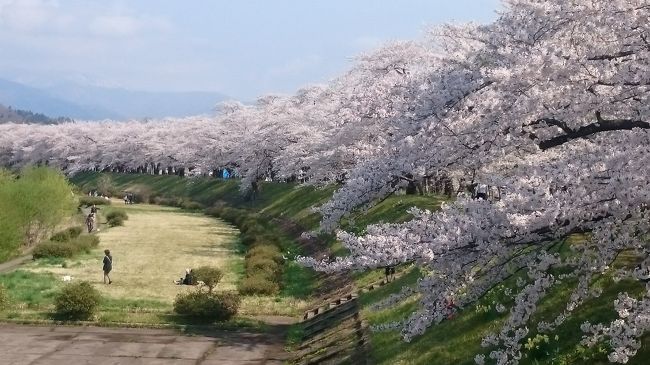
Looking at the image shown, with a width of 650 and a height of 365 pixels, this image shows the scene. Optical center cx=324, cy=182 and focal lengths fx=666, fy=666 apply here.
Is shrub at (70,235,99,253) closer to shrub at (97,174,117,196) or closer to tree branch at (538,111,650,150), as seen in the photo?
tree branch at (538,111,650,150)

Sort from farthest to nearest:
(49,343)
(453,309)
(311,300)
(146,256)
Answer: (146,256)
(311,300)
(49,343)
(453,309)

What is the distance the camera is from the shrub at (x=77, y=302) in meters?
28.1

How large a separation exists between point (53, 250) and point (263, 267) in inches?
600

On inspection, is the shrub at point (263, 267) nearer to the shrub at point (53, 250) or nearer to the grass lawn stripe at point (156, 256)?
the grass lawn stripe at point (156, 256)

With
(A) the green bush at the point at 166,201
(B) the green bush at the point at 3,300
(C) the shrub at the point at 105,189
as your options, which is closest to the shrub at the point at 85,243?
(B) the green bush at the point at 3,300

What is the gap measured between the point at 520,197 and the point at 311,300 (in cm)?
2398

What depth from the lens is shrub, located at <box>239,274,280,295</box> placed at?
34.2 m

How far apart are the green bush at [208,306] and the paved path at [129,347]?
5.63 ft

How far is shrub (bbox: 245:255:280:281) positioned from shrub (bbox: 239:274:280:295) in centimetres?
179

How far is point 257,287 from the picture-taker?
113 ft

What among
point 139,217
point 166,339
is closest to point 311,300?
point 166,339

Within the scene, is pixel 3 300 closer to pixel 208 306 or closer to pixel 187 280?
pixel 208 306

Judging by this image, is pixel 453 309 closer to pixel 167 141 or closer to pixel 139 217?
pixel 139 217

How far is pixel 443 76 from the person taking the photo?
13203 mm
